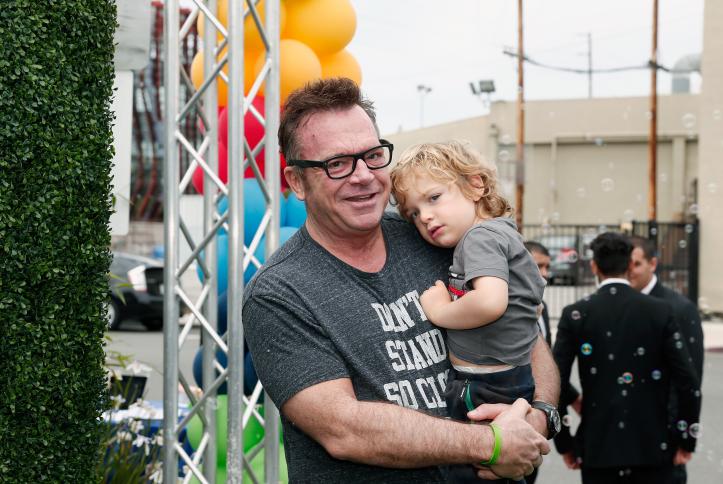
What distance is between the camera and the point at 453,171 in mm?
2480

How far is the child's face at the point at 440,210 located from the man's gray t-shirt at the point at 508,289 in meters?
0.06

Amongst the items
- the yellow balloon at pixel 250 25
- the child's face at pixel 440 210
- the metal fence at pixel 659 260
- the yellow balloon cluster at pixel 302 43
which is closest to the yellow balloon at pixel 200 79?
the yellow balloon cluster at pixel 302 43

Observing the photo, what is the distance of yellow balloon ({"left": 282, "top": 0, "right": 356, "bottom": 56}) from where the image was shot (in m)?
5.12

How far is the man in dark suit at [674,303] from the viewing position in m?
4.41

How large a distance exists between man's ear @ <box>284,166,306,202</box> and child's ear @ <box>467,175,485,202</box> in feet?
1.63

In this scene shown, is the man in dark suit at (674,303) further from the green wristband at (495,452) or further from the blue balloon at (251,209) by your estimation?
the green wristband at (495,452)

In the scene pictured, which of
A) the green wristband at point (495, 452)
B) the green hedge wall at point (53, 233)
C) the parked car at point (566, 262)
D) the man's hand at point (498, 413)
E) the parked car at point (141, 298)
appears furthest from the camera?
the parked car at point (566, 262)

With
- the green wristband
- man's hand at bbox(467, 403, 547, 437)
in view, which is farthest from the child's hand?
the green wristband

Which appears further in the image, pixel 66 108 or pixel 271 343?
pixel 66 108

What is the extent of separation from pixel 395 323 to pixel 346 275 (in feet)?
0.61

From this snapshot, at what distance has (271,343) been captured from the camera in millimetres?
2131

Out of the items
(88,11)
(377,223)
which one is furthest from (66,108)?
(377,223)

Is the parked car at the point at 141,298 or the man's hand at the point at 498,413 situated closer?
the man's hand at the point at 498,413

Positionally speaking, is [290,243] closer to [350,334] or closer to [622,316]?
[350,334]
